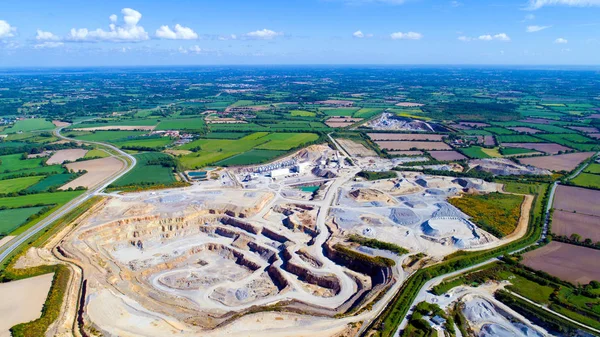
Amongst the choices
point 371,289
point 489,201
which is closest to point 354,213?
point 371,289

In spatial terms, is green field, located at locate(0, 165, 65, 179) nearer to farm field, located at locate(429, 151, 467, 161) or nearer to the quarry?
the quarry

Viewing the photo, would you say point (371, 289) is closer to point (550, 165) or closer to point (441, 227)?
point (441, 227)

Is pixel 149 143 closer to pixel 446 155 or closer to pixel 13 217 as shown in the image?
pixel 13 217

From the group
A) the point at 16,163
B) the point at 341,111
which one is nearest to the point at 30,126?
the point at 16,163

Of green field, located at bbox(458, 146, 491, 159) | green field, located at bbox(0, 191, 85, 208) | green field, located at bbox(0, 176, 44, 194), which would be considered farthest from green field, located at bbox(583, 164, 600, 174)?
green field, located at bbox(0, 176, 44, 194)

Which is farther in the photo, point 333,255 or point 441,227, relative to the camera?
point 441,227

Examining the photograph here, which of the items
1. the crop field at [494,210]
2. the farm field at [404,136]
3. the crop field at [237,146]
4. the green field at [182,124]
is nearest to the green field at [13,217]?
the crop field at [237,146]
